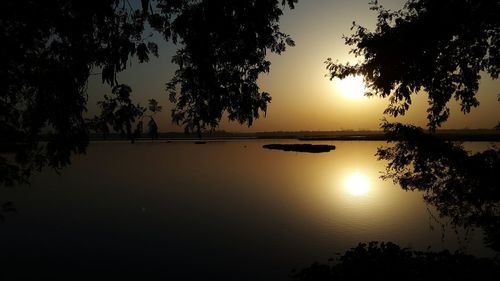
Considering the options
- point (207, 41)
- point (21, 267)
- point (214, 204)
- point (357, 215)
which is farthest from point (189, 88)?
point (214, 204)

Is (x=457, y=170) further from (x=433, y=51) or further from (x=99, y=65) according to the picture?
(x=99, y=65)

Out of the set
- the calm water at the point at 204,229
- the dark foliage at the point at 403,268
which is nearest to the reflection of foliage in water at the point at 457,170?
the dark foliage at the point at 403,268

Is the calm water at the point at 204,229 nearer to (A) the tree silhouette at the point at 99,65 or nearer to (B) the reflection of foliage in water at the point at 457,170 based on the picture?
(B) the reflection of foliage in water at the point at 457,170

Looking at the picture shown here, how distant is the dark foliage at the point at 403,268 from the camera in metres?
11.7

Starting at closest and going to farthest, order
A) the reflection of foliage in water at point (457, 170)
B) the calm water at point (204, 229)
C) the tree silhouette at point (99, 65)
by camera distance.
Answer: the tree silhouette at point (99, 65)
the reflection of foliage in water at point (457, 170)
the calm water at point (204, 229)

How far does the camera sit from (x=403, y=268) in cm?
1253

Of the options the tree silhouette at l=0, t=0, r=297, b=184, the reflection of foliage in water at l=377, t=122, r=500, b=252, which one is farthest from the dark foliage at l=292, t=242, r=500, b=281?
the tree silhouette at l=0, t=0, r=297, b=184

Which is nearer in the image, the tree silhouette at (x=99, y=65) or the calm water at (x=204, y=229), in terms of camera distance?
the tree silhouette at (x=99, y=65)

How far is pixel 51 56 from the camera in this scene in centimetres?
828

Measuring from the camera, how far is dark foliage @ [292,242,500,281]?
38.4 feet

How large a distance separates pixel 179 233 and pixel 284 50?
1569 centimetres

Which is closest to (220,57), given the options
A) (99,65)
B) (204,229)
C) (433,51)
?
(99,65)

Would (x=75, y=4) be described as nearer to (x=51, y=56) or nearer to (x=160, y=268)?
(x=51, y=56)

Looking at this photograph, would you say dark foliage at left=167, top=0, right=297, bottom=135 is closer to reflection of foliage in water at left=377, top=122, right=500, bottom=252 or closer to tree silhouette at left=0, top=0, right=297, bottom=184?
tree silhouette at left=0, top=0, right=297, bottom=184
